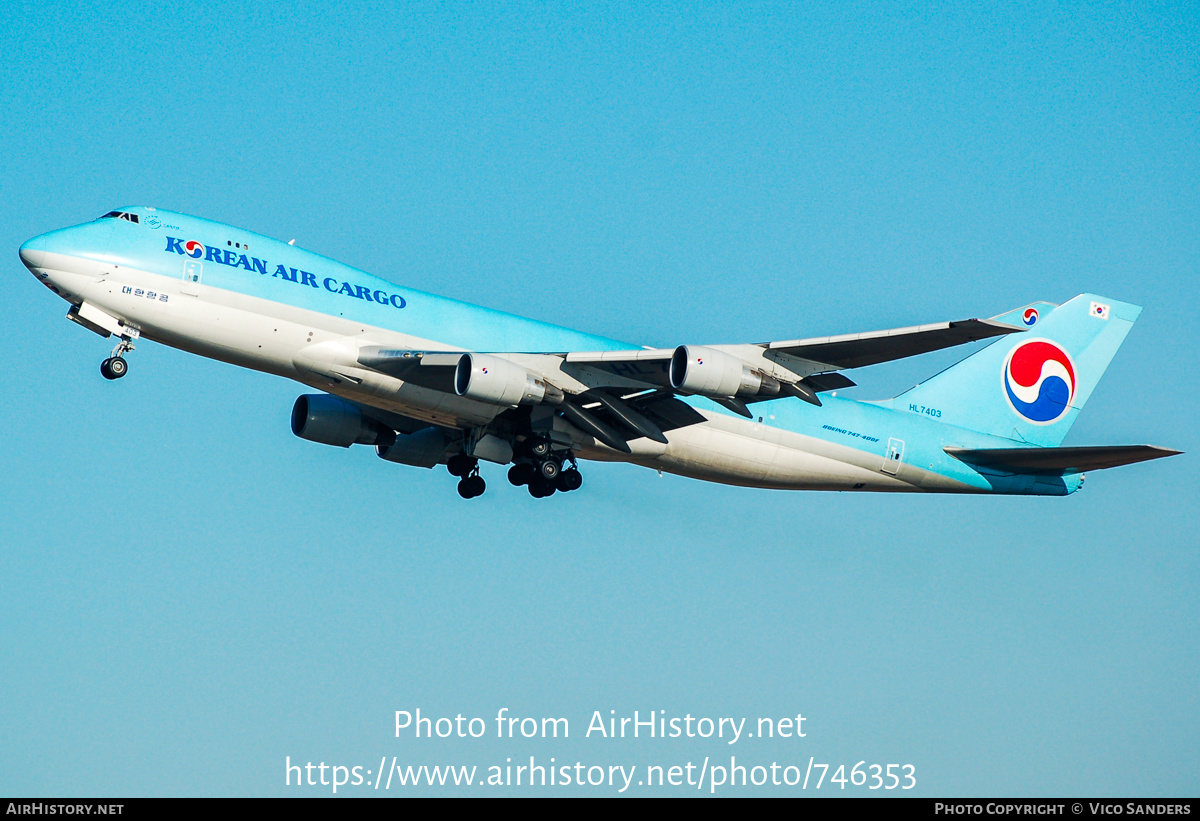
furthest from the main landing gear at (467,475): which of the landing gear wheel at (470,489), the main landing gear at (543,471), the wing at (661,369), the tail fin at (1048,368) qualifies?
the tail fin at (1048,368)

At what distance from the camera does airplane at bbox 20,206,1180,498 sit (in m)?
26.7

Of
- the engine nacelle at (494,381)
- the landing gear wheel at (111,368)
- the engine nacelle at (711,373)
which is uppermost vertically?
the engine nacelle at (711,373)

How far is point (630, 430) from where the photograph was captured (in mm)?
30609

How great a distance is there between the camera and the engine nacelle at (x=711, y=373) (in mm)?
27188

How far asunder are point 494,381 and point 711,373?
15.2 ft

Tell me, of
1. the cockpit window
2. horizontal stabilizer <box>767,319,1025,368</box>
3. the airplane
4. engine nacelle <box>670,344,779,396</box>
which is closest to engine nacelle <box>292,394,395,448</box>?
the airplane

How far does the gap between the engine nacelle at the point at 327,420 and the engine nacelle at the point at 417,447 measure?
98 cm

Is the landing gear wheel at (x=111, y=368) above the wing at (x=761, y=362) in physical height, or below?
below

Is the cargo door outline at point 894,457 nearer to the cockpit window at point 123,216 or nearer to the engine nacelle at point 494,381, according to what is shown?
the engine nacelle at point 494,381

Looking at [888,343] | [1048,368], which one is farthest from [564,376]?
[1048,368]

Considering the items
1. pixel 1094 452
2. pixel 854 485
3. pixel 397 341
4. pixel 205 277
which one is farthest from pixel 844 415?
pixel 205 277

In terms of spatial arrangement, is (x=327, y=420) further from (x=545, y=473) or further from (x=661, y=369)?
(x=661, y=369)

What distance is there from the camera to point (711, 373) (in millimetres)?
27188
